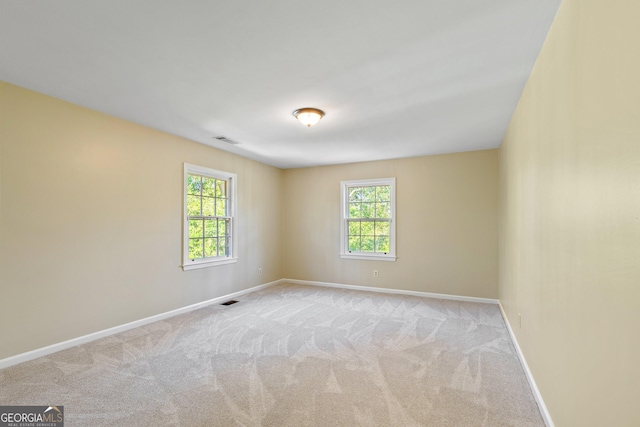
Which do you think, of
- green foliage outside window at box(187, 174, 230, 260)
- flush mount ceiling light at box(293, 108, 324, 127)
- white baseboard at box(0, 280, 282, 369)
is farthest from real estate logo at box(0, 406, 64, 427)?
flush mount ceiling light at box(293, 108, 324, 127)

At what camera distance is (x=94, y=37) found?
202 cm

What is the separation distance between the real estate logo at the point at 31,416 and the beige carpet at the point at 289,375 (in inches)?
2.3

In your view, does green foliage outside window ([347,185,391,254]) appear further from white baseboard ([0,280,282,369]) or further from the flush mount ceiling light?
the flush mount ceiling light

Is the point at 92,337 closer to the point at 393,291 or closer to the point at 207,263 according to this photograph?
the point at 207,263

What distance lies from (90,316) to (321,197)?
13.8ft

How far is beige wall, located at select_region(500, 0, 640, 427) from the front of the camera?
103cm

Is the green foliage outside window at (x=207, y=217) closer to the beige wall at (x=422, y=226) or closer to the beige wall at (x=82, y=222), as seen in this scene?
the beige wall at (x=82, y=222)

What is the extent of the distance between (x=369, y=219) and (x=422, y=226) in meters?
1.00

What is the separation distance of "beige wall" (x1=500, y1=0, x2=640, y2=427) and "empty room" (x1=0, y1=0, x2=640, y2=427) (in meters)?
A: 0.01

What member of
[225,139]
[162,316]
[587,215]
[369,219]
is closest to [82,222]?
[162,316]

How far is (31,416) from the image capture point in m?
2.08

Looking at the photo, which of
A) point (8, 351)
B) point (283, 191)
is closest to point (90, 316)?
point (8, 351)

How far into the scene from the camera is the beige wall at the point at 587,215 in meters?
1.03

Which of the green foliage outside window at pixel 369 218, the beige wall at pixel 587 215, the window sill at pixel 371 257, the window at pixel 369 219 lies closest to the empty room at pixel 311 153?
the beige wall at pixel 587 215
